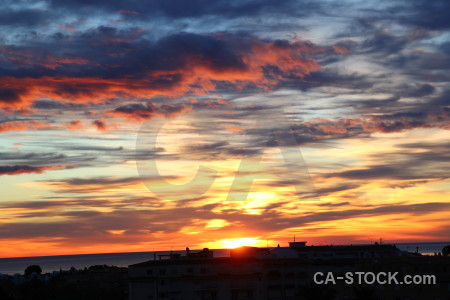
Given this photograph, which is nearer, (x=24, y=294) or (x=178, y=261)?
(x=178, y=261)

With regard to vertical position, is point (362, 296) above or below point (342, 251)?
below

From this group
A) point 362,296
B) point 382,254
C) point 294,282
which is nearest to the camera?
point 362,296

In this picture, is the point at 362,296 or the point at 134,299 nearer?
the point at 362,296

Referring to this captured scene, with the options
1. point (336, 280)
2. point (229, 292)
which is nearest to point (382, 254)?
point (336, 280)

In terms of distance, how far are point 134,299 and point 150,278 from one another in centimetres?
372

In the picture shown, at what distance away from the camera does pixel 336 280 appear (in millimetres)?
99875

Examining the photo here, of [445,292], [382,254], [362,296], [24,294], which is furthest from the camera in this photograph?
[24,294]

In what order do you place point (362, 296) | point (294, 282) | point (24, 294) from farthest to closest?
point (24, 294) < point (294, 282) < point (362, 296)

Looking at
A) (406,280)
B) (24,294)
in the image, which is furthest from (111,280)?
(406,280)

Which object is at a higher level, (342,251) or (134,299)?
(342,251)

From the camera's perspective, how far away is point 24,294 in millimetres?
140875

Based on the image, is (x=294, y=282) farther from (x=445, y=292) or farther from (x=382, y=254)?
(x=382, y=254)

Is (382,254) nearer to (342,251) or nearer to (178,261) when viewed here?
(342,251)

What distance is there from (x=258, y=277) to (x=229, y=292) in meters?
5.16
